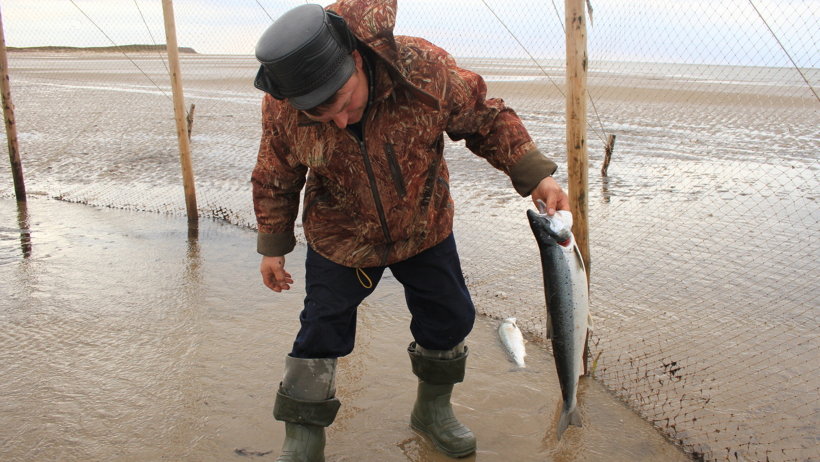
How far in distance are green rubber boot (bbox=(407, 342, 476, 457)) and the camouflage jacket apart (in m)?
0.64

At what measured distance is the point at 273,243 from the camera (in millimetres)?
2955

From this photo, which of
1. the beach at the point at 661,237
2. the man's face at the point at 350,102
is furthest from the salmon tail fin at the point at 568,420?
the man's face at the point at 350,102

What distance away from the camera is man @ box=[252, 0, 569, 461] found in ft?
7.93

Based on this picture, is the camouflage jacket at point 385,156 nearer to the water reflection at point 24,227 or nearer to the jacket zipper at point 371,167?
the jacket zipper at point 371,167

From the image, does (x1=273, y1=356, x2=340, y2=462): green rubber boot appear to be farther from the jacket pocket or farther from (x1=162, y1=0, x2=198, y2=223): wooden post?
(x1=162, y1=0, x2=198, y2=223): wooden post

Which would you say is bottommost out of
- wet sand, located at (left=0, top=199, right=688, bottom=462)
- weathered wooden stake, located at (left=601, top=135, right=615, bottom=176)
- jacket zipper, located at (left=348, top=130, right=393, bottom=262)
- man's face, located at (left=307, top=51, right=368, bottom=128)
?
wet sand, located at (left=0, top=199, right=688, bottom=462)

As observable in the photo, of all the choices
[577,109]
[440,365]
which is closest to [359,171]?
[440,365]

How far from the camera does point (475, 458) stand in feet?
10.5

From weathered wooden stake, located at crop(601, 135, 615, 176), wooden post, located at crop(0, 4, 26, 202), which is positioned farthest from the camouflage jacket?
weathered wooden stake, located at crop(601, 135, 615, 176)

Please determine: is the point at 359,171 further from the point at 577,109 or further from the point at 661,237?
the point at 661,237

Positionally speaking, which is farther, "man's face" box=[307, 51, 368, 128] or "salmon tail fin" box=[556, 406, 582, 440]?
"salmon tail fin" box=[556, 406, 582, 440]

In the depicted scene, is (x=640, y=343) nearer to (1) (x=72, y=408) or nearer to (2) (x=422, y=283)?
(2) (x=422, y=283)

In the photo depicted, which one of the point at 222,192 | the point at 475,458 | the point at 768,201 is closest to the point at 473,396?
the point at 475,458

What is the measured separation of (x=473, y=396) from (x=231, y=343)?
5.32ft
